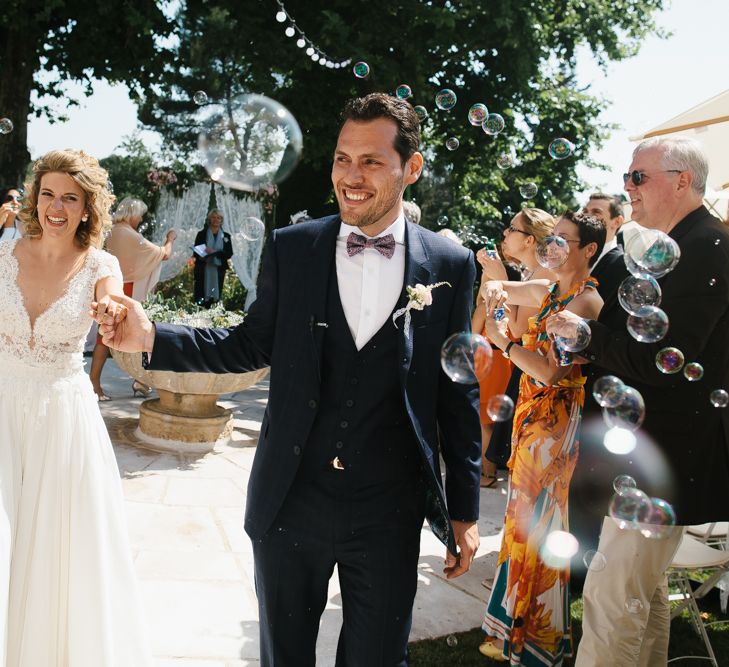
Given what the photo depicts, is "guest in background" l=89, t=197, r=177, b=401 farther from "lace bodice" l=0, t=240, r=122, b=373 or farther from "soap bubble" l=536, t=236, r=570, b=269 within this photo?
"soap bubble" l=536, t=236, r=570, b=269

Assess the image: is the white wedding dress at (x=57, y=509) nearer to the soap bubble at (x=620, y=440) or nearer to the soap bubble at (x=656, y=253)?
the soap bubble at (x=620, y=440)

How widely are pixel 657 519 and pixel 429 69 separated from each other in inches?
459

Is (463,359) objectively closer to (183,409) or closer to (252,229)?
(183,409)

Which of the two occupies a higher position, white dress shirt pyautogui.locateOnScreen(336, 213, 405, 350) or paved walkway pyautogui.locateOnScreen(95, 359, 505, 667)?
white dress shirt pyautogui.locateOnScreen(336, 213, 405, 350)

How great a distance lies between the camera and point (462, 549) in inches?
99.0

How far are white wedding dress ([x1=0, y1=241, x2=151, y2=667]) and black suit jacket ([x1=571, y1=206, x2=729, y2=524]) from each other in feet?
7.12

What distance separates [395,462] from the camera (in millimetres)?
2402

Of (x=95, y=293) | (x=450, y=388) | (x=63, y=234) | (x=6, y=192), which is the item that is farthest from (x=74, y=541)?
(x=6, y=192)

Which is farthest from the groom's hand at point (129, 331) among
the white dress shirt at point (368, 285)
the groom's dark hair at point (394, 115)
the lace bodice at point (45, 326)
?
the lace bodice at point (45, 326)

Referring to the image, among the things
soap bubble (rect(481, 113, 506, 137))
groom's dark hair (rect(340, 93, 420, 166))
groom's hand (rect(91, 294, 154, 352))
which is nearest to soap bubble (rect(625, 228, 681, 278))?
groom's dark hair (rect(340, 93, 420, 166))

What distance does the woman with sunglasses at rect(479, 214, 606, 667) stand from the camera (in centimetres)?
356

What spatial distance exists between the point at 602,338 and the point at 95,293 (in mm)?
2390

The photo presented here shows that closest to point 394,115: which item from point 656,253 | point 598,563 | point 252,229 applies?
point 656,253

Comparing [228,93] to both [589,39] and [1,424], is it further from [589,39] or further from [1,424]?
[1,424]
